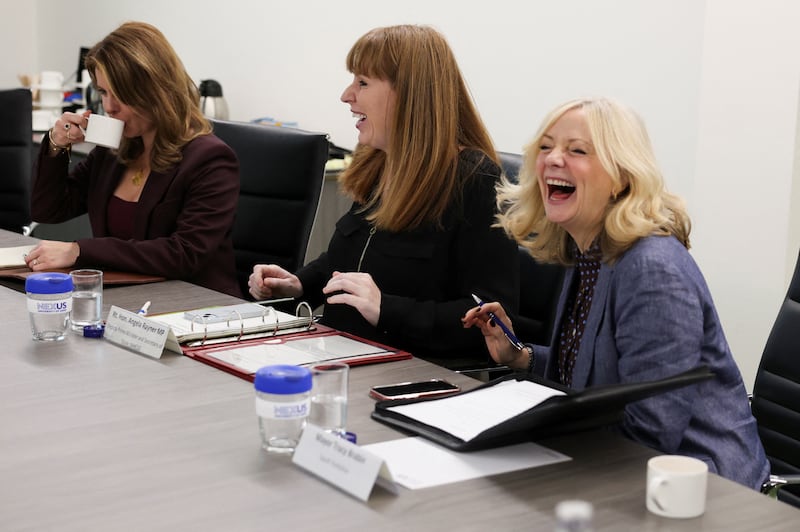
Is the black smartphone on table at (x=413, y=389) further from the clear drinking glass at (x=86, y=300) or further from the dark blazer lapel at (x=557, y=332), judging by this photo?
the clear drinking glass at (x=86, y=300)

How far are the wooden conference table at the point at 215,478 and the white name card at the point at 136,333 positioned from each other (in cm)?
12

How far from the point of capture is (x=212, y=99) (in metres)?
4.62

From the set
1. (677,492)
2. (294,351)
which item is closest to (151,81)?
(294,351)

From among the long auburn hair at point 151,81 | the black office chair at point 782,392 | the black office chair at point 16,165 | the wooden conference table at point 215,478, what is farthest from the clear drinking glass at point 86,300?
the black office chair at point 16,165

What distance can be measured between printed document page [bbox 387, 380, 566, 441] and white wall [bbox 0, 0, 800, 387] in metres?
1.55

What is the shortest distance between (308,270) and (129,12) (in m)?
3.57

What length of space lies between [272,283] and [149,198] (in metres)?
0.53

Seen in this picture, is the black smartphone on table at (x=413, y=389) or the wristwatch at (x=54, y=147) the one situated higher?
the wristwatch at (x=54, y=147)

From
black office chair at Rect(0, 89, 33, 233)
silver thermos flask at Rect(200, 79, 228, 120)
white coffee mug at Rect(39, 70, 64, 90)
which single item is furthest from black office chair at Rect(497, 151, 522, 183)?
white coffee mug at Rect(39, 70, 64, 90)

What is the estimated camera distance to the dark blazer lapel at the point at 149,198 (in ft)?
8.66

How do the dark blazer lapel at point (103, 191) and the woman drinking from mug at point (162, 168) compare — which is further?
the dark blazer lapel at point (103, 191)

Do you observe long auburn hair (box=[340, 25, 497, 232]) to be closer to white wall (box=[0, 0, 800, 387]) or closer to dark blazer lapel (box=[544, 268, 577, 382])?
dark blazer lapel (box=[544, 268, 577, 382])

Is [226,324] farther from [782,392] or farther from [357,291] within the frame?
[782,392]

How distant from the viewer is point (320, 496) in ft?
4.07
